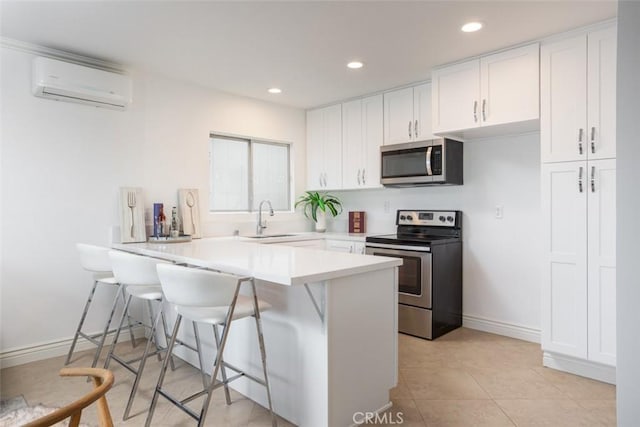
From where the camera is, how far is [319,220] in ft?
16.0

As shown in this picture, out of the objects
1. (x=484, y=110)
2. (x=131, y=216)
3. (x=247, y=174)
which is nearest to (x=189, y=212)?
(x=131, y=216)

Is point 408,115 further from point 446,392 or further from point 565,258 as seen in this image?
point 446,392

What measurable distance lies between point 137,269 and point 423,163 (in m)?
2.61

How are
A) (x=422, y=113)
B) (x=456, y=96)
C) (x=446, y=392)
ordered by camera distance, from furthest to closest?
(x=422, y=113), (x=456, y=96), (x=446, y=392)

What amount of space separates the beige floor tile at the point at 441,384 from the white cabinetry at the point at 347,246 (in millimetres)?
1438

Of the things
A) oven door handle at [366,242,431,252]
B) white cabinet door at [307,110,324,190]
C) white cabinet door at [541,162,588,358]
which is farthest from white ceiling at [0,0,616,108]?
oven door handle at [366,242,431,252]

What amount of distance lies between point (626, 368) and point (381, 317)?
1196mm

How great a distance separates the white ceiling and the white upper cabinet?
0.52ft

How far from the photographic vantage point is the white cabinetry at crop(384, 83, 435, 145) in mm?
3844

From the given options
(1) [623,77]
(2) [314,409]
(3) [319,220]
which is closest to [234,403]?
(2) [314,409]

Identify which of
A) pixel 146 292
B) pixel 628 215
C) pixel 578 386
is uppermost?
pixel 628 215

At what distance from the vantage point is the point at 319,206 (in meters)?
4.81

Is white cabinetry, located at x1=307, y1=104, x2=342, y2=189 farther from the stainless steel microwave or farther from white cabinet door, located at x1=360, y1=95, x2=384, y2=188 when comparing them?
the stainless steel microwave

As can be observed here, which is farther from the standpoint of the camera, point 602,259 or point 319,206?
point 319,206
